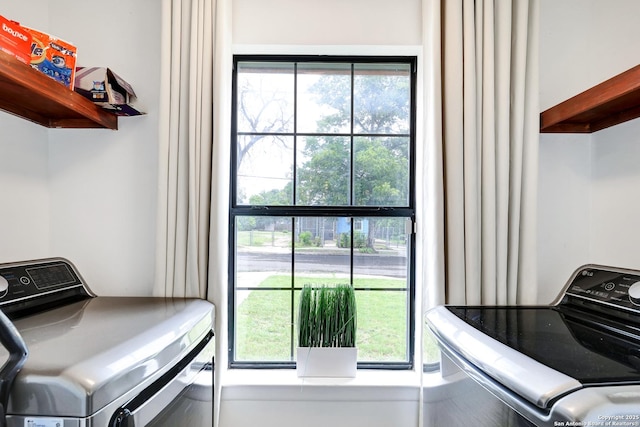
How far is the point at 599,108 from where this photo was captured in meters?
1.21

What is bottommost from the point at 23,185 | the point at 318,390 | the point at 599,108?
the point at 318,390

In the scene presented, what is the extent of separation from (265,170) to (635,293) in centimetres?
148

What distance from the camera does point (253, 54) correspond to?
163cm

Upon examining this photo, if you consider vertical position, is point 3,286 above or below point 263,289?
above

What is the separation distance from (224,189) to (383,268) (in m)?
0.87

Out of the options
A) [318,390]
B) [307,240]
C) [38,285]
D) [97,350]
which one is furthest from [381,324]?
[38,285]

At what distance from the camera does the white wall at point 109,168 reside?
4.95ft

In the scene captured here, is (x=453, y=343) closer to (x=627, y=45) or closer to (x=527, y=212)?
(x=527, y=212)

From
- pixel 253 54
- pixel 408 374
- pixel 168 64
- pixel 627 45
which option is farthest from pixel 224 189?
pixel 627 45

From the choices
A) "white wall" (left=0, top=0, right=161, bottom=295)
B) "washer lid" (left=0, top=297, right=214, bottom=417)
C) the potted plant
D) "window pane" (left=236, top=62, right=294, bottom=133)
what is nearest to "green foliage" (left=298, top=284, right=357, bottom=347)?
the potted plant

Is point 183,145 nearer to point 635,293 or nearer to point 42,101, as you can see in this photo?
point 42,101

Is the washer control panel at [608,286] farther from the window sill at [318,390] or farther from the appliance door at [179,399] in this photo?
the appliance door at [179,399]

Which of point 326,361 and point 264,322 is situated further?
point 264,322

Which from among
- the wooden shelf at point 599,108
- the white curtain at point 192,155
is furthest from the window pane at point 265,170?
the wooden shelf at point 599,108
